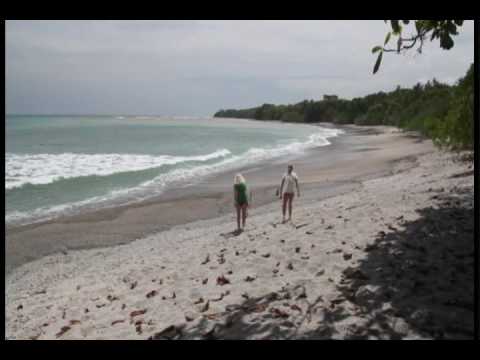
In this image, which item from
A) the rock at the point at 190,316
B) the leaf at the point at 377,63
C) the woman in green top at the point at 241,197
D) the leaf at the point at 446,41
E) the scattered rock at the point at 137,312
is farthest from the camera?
the woman in green top at the point at 241,197

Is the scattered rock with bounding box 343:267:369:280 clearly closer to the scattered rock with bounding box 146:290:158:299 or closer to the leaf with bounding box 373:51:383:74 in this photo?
the scattered rock with bounding box 146:290:158:299

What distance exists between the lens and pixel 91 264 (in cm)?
923

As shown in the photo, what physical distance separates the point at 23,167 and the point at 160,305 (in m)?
24.5

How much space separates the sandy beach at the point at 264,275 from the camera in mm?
4621

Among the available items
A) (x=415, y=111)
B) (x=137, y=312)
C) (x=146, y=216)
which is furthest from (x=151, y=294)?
(x=415, y=111)

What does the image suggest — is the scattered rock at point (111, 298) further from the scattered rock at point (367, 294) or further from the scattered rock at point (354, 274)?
the scattered rock at point (367, 294)

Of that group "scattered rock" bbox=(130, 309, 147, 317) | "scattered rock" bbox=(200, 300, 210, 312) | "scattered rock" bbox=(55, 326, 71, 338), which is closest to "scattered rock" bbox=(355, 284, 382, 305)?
"scattered rock" bbox=(200, 300, 210, 312)

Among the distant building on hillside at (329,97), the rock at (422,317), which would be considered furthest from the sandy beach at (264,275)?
the distant building on hillside at (329,97)

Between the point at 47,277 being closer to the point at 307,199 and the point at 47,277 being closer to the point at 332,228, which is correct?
the point at 332,228

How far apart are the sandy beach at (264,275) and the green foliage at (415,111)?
2.31 meters

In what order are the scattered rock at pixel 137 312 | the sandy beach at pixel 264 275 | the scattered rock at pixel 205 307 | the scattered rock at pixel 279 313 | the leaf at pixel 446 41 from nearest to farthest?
the leaf at pixel 446 41 → the sandy beach at pixel 264 275 → the scattered rock at pixel 279 313 → the scattered rock at pixel 205 307 → the scattered rock at pixel 137 312

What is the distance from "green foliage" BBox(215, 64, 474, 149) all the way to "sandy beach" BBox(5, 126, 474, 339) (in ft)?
7.59

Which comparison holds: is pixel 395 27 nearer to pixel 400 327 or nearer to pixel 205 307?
pixel 400 327
